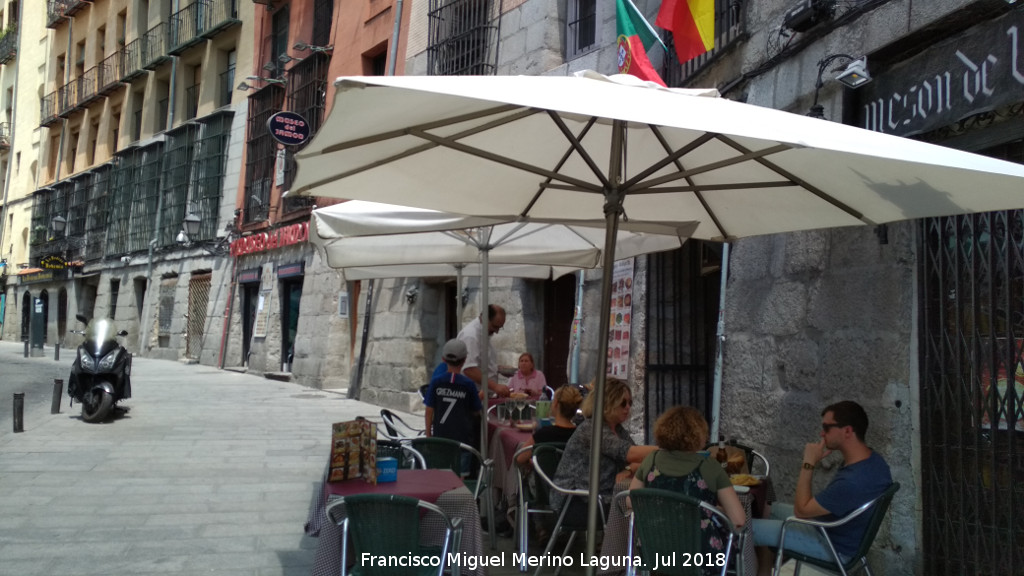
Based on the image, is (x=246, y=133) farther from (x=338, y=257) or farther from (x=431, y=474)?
(x=431, y=474)

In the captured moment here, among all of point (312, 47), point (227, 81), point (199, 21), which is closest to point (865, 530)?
point (312, 47)

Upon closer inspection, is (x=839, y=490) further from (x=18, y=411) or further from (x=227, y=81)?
(x=227, y=81)

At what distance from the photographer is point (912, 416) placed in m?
4.88

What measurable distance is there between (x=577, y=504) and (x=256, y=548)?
204 cm

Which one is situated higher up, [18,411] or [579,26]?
[579,26]

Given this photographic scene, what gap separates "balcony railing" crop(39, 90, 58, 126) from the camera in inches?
1243

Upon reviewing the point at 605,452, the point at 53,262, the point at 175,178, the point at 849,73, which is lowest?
the point at 605,452

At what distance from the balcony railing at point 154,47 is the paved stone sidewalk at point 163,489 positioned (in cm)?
1460

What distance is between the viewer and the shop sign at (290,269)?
58.2ft

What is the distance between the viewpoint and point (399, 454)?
502 centimetres

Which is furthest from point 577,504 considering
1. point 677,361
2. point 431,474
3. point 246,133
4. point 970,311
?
point 246,133

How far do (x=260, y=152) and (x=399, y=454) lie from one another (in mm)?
15998

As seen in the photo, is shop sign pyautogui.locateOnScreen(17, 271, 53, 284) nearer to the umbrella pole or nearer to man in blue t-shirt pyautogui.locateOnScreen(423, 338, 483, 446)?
man in blue t-shirt pyautogui.locateOnScreen(423, 338, 483, 446)

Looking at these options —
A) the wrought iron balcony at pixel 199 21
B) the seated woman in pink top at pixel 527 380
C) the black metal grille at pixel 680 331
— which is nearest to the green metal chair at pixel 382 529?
the seated woman in pink top at pixel 527 380
